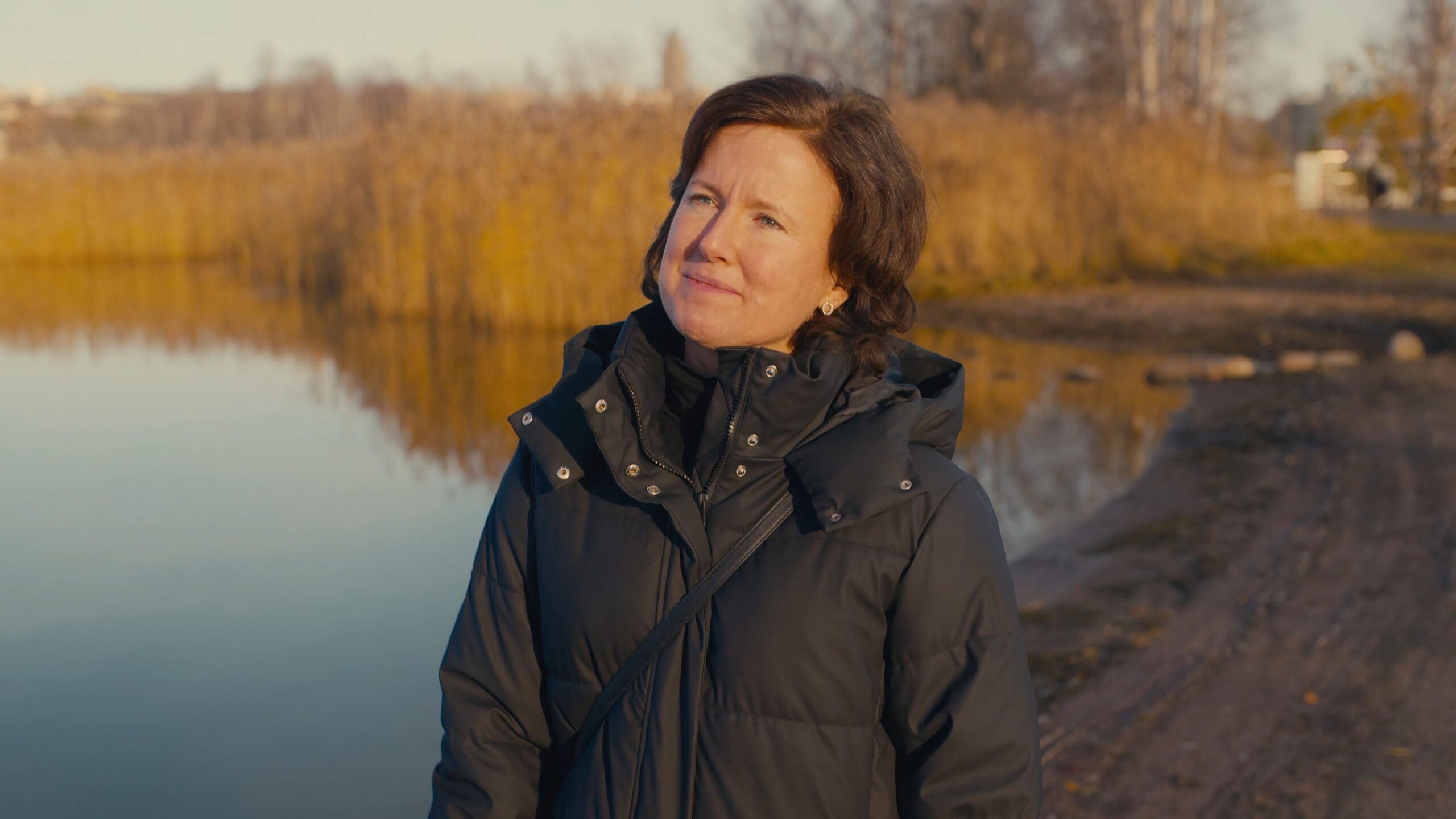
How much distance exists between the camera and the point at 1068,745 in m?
4.20

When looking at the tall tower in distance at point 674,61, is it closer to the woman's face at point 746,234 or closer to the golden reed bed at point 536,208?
the golden reed bed at point 536,208

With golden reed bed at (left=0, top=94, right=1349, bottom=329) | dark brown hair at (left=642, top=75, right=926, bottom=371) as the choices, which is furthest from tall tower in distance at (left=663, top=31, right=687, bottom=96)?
dark brown hair at (left=642, top=75, right=926, bottom=371)

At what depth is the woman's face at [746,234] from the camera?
76.4 inches

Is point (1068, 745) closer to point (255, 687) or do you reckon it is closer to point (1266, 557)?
point (1266, 557)

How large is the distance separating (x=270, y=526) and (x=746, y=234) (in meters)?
5.61

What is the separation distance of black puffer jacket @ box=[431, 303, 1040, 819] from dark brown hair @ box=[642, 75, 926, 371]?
155 mm

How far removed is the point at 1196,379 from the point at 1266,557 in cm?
572

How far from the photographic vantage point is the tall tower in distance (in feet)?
66.6

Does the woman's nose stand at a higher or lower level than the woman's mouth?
higher

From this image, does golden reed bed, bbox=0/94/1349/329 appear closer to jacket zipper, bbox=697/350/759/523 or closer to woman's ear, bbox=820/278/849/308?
woman's ear, bbox=820/278/849/308

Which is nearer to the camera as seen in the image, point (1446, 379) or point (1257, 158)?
point (1446, 379)

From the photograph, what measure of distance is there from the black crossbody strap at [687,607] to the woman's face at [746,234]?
0.28 metres

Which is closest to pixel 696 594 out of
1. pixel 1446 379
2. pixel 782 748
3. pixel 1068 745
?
pixel 782 748

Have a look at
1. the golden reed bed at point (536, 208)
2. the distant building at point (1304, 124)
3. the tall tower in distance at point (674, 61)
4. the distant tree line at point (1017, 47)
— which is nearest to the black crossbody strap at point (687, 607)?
the golden reed bed at point (536, 208)
